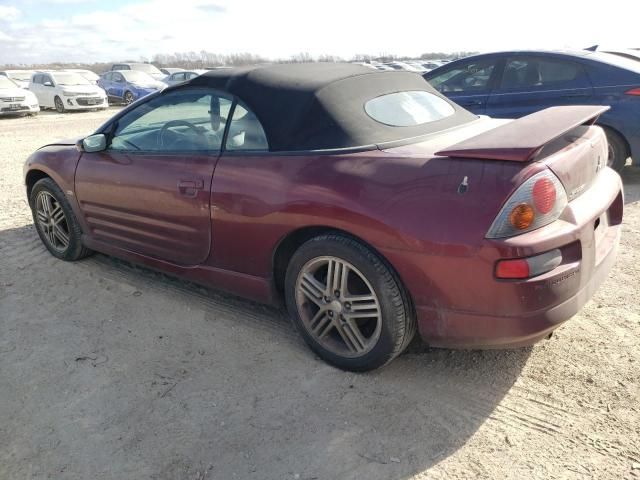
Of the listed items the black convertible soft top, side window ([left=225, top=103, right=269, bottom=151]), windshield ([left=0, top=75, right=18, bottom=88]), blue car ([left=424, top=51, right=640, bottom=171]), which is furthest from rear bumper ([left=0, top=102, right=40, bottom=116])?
side window ([left=225, top=103, right=269, bottom=151])

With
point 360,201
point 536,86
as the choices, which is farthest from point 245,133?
point 536,86

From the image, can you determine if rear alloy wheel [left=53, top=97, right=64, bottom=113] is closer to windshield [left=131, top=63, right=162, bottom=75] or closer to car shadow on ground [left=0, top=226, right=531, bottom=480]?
windshield [left=131, top=63, right=162, bottom=75]

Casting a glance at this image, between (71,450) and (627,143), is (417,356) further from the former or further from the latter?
(627,143)

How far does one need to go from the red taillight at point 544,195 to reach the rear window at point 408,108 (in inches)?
39.6

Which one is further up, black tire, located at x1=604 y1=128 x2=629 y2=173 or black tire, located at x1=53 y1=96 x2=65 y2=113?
black tire, located at x1=604 y1=128 x2=629 y2=173

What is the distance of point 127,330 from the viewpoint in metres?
3.44

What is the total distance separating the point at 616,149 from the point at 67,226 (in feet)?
19.2

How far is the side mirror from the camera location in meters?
3.94

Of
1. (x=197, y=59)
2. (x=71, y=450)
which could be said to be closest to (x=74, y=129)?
(x=71, y=450)

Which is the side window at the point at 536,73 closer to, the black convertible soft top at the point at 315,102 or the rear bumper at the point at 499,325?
the black convertible soft top at the point at 315,102

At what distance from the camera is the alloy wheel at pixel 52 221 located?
4516mm

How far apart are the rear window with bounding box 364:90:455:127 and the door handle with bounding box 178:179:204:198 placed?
3.59 ft

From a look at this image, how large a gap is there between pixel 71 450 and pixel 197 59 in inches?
3344

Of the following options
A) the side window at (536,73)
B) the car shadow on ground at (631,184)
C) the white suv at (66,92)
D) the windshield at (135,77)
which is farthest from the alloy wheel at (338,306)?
the windshield at (135,77)
